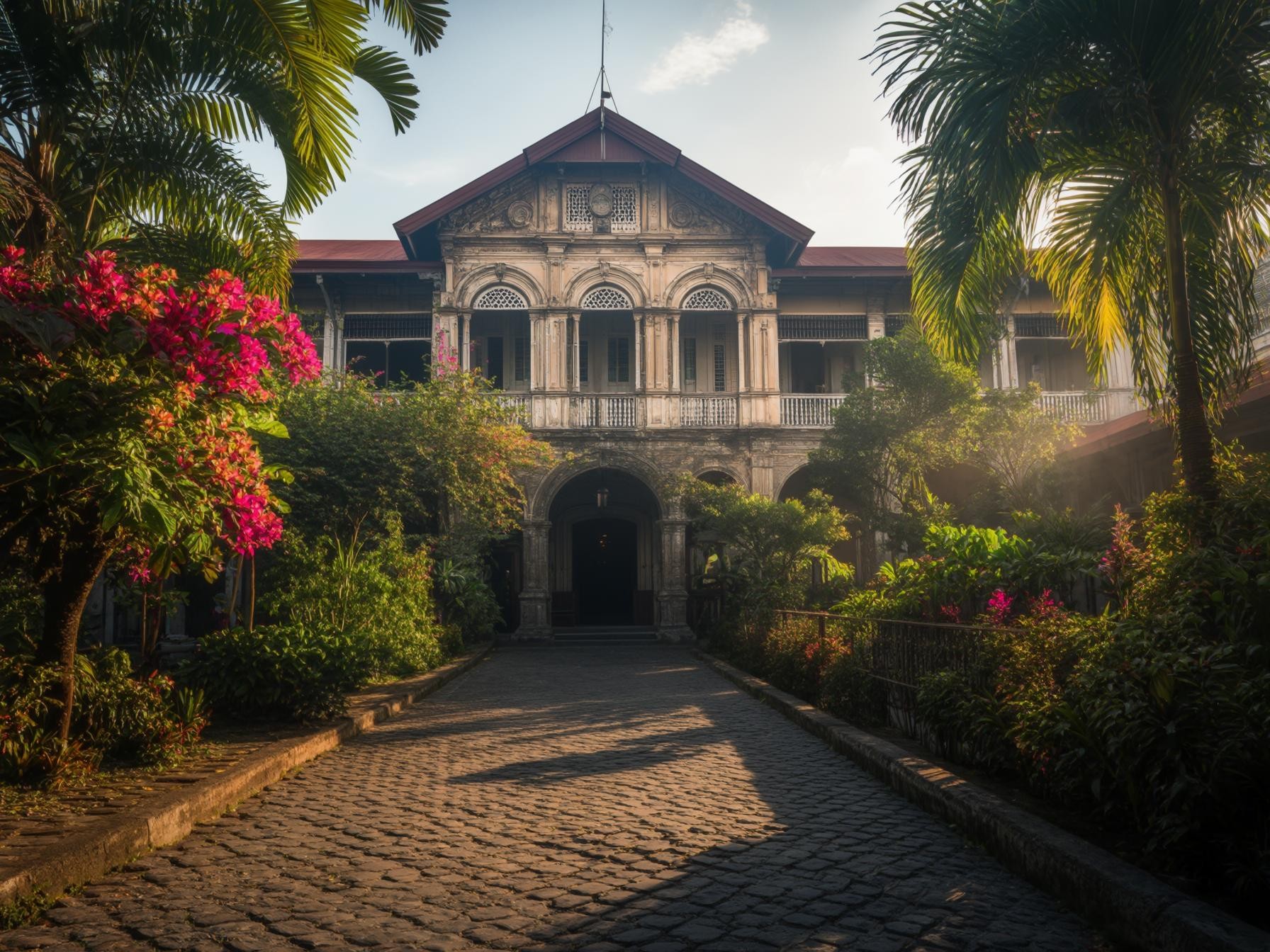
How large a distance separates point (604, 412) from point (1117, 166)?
14.8 m

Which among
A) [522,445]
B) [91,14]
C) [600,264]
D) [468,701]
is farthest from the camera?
[600,264]

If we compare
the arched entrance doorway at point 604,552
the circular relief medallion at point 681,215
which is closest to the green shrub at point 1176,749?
the arched entrance doorway at point 604,552

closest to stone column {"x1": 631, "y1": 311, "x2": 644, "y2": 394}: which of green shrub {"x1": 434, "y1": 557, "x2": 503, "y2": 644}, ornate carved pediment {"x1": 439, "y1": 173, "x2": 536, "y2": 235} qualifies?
ornate carved pediment {"x1": 439, "y1": 173, "x2": 536, "y2": 235}

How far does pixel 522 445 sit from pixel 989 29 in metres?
10.9

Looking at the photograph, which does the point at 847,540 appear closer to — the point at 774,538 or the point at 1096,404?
the point at 1096,404

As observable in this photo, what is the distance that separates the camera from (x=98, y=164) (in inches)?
284

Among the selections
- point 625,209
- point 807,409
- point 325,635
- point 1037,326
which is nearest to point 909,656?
point 325,635

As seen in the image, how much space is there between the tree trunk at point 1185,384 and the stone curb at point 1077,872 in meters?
1.72

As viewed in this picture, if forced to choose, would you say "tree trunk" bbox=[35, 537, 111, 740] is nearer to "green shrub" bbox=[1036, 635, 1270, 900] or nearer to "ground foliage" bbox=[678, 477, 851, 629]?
"green shrub" bbox=[1036, 635, 1270, 900]

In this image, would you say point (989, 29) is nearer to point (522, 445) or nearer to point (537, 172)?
point (522, 445)

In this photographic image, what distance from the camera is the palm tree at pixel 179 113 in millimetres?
6543

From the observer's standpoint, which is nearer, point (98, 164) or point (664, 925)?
point (664, 925)

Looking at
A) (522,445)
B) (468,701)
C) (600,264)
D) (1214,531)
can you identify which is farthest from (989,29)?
(600,264)

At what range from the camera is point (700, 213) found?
2150 cm
